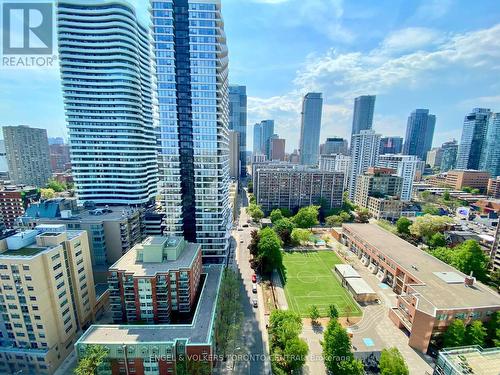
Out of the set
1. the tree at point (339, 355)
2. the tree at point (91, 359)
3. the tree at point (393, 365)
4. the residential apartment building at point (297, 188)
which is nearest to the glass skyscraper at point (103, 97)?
the residential apartment building at point (297, 188)

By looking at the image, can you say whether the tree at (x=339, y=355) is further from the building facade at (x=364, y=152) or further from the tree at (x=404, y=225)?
the building facade at (x=364, y=152)

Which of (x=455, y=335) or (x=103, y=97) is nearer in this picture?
(x=455, y=335)

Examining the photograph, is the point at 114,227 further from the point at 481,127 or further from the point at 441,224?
the point at 481,127

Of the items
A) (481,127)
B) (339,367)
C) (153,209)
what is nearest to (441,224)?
(339,367)

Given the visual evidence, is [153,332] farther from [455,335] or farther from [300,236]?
[300,236]

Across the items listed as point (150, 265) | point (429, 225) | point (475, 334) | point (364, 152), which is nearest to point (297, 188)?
point (429, 225)
